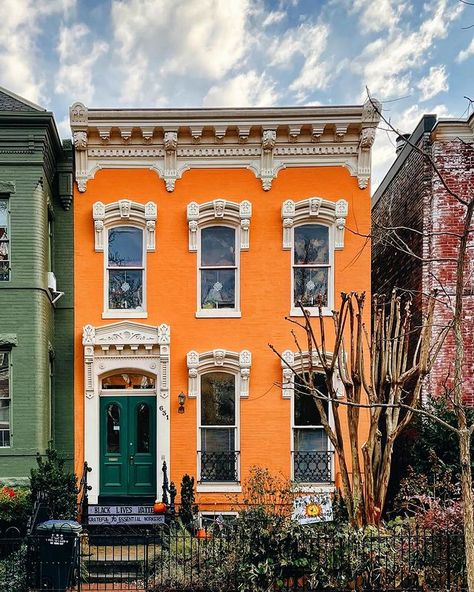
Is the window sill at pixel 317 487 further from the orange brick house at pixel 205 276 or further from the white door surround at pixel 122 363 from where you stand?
the white door surround at pixel 122 363

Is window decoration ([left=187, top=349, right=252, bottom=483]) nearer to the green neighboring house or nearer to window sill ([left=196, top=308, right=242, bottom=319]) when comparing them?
window sill ([left=196, top=308, right=242, bottom=319])

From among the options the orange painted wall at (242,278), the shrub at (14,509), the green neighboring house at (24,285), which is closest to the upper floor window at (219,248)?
the orange painted wall at (242,278)

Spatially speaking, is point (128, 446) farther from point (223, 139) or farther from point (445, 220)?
point (445, 220)

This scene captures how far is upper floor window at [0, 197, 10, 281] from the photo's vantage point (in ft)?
34.3

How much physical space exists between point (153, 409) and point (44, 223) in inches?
182

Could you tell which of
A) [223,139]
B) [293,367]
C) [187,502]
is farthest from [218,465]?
[223,139]

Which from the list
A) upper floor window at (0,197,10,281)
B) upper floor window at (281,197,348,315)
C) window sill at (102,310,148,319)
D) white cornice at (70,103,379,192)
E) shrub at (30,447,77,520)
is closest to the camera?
shrub at (30,447,77,520)

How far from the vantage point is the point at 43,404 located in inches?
404

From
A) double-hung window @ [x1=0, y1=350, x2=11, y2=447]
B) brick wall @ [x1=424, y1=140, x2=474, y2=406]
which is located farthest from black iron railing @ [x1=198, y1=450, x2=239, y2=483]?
brick wall @ [x1=424, y1=140, x2=474, y2=406]

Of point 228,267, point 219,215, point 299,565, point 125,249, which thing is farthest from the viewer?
point 125,249

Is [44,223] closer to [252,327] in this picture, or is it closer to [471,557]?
[252,327]

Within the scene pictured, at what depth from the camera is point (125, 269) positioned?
11438 millimetres

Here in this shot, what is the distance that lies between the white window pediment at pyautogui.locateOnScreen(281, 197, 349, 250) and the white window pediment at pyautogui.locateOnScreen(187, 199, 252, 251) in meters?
0.84

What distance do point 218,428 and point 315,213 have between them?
520 centimetres
